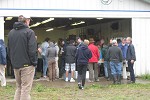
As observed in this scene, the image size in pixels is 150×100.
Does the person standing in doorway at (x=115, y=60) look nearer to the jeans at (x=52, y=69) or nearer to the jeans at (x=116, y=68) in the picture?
the jeans at (x=116, y=68)

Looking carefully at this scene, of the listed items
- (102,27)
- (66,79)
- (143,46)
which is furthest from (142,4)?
(102,27)

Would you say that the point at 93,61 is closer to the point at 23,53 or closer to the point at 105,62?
the point at 105,62

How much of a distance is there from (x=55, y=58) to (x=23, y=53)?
31.1 ft

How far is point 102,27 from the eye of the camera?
1022 inches

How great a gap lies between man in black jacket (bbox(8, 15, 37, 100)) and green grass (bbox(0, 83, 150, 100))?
377cm

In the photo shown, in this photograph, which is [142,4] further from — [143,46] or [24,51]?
[24,51]

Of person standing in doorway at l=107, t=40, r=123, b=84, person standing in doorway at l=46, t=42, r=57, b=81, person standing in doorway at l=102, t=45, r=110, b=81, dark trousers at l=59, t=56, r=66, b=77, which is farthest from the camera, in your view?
dark trousers at l=59, t=56, r=66, b=77

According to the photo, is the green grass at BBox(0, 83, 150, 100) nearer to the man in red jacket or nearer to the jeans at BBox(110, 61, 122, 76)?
the jeans at BBox(110, 61, 122, 76)

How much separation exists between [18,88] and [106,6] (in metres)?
11.3

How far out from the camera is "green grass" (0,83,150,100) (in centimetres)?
1148

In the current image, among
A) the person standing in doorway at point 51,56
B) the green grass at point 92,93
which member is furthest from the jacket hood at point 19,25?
the person standing in doorway at point 51,56

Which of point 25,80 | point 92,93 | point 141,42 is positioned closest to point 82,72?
point 92,93

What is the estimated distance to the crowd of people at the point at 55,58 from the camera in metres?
7.54

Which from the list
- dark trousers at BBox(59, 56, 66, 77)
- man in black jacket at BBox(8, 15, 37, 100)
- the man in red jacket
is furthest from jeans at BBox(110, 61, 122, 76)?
man in black jacket at BBox(8, 15, 37, 100)
